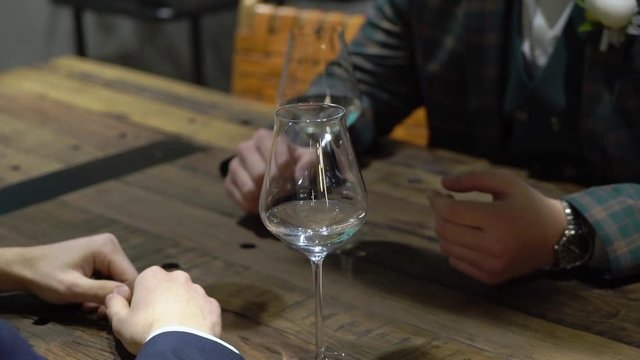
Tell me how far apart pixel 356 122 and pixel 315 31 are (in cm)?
25

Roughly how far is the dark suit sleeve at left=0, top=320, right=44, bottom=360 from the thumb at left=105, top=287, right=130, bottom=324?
6.4 inches

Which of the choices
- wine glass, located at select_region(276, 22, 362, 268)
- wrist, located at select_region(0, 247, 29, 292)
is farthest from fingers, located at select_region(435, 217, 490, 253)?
wrist, located at select_region(0, 247, 29, 292)

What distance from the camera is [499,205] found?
3.59 feet

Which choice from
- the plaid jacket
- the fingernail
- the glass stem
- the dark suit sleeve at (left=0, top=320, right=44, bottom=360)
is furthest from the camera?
the plaid jacket

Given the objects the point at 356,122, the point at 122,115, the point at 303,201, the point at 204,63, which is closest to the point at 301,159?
the point at 303,201

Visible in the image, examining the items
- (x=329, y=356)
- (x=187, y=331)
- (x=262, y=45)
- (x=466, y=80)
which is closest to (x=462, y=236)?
(x=329, y=356)

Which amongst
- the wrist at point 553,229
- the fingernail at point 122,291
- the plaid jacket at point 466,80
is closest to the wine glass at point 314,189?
the fingernail at point 122,291

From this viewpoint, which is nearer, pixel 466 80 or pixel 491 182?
pixel 491 182

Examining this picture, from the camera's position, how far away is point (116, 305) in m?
0.96

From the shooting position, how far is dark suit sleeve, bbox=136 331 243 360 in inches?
32.4

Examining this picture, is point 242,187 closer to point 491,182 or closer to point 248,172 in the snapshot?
point 248,172

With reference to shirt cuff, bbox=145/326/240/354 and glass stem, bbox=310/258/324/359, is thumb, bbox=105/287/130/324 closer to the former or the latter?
shirt cuff, bbox=145/326/240/354

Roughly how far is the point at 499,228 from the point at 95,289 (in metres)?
0.48

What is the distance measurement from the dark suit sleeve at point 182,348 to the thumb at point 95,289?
0.17 metres
